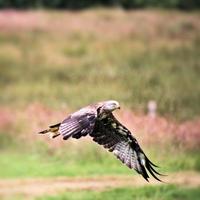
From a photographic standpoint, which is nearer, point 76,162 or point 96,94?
point 76,162

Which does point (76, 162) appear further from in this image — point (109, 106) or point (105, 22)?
point (105, 22)

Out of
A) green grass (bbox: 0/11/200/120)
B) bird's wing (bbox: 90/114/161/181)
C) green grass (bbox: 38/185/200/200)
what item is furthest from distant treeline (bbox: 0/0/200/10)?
bird's wing (bbox: 90/114/161/181)

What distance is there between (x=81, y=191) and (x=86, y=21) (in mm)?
28178

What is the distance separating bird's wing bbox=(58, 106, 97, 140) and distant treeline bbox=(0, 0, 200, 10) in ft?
130

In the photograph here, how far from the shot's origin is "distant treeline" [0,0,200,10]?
5069 cm

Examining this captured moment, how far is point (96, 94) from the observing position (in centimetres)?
2170

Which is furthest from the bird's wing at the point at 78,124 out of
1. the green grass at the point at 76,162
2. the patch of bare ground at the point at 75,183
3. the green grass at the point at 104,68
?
the green grass at the point at 104,68

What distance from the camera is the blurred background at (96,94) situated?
614 inches

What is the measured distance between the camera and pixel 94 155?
17.3 meters

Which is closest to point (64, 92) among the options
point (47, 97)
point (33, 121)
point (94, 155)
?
point (47, 97)

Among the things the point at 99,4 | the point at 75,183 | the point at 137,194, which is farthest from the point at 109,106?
the point at 99,4

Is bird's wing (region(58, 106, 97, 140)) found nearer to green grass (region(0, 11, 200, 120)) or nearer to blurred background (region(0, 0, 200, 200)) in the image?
blurred background (region(0, 0, 200, 200))

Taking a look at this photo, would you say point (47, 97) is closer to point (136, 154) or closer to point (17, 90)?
point (17, 90)

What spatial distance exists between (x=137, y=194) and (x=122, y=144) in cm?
311
